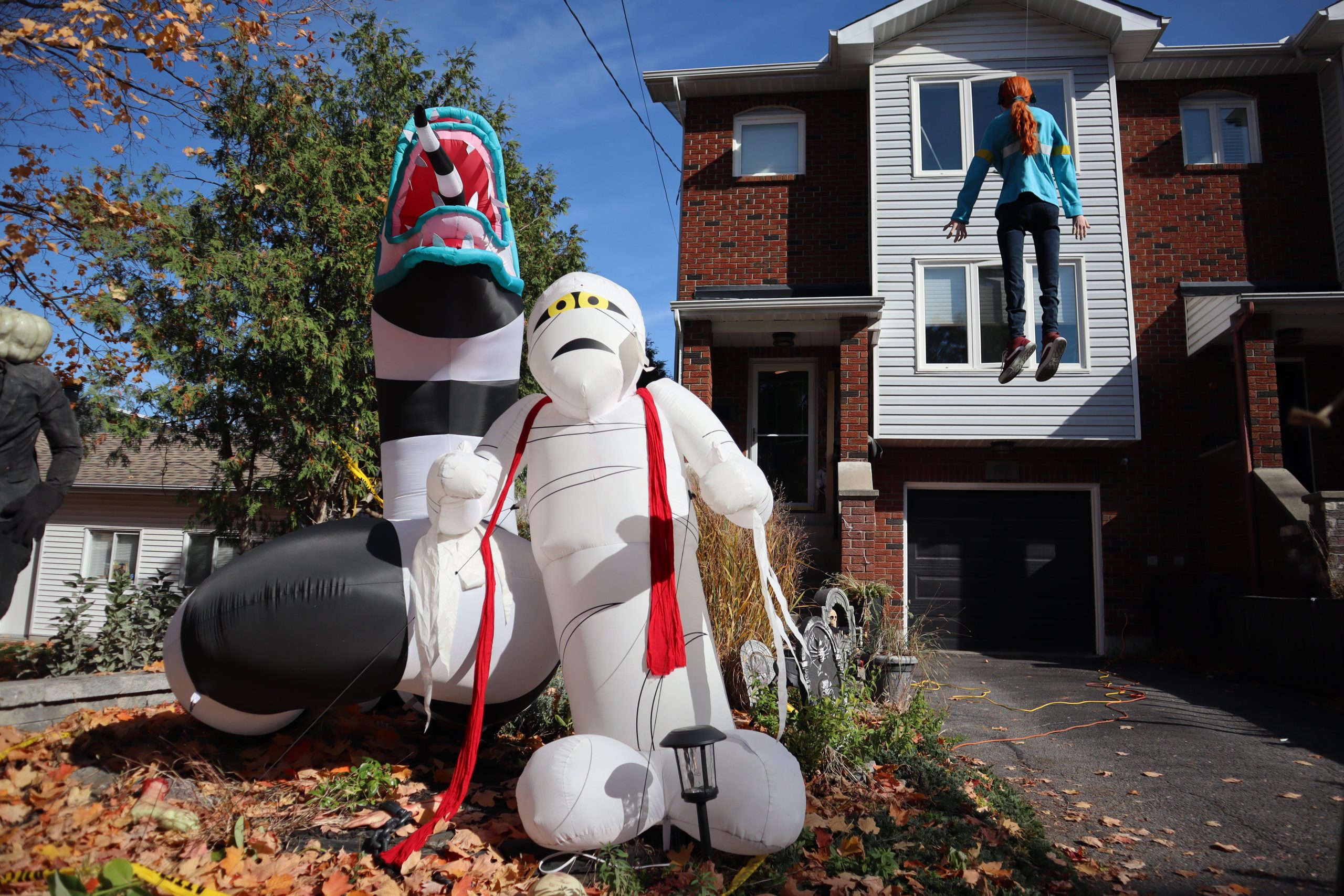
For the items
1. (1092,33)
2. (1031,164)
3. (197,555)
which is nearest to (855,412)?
(1031,164)

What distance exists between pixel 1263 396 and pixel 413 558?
9183 millimetres

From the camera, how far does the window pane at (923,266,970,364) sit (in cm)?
1038

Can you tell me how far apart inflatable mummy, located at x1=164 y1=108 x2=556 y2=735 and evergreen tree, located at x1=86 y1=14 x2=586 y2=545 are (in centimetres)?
375

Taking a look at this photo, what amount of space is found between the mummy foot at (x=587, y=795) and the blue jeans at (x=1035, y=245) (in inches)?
120

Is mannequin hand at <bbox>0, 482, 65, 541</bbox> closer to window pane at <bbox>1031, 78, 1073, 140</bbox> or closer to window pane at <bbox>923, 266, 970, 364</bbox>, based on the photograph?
window pane at <bbox>923, 266, 970, 364</bbox>

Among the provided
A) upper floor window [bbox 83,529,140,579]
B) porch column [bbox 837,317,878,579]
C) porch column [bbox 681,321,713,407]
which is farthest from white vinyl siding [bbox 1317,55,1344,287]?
upper floor window [bbox 83,529,140,579]

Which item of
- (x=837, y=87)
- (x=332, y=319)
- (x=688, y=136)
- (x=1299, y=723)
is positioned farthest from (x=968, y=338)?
(x=332, y=319)

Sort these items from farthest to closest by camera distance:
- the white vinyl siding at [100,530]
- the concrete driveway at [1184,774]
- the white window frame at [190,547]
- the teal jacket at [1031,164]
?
the white vinyl siding at [100,530] < the white window frame at [190,547] < the teal jacket at [1031,164] < the concrete driveway at [1184,774]

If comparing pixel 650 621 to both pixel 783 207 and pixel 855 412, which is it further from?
pixel 783 207

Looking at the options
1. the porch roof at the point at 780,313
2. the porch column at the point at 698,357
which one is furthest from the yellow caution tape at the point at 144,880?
the porch roof at the point at 780,313

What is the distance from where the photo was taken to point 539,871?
285 cm

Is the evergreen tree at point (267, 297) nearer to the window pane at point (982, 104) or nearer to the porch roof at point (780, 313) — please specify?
the porch roof at point (780, 313)

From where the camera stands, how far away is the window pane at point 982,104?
10.8 meters

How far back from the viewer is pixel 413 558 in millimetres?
3381
